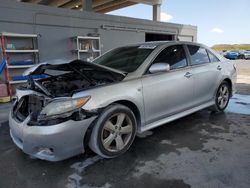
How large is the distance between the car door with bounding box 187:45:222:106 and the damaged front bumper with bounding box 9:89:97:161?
6.55 feet

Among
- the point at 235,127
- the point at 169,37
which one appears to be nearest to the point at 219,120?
the point at 235,127

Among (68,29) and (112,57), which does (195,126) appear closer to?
(112,57)

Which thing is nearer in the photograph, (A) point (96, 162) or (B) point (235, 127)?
(A) point (96, 162)

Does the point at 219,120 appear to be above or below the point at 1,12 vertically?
below

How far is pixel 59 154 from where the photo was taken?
2.10 m

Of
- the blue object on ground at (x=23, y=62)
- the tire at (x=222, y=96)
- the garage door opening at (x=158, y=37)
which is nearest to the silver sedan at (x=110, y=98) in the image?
the tire at (x=222, y=96)

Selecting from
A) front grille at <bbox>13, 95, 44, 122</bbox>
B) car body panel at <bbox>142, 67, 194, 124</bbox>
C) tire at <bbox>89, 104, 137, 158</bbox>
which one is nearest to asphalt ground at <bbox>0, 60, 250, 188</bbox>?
tire at <bbox>89, 104, 137, 158</bbox>

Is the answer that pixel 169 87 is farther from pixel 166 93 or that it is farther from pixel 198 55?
pixel 198 55

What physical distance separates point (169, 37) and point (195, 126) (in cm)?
830

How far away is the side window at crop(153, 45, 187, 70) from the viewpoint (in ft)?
10.0

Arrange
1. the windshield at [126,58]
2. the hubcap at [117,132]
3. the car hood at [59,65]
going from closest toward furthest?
the hubcap at [117,132] → the car hood at [59,65] → the windshield at [126,58]

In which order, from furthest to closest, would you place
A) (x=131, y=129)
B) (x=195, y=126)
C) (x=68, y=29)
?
(x=68, y=29)
(x=195, y=126)
(x=131, y=129)

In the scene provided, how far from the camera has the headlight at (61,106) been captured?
82.5 inches

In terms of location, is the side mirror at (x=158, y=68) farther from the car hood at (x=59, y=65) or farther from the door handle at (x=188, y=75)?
the door handle at (x=188, y=75)
